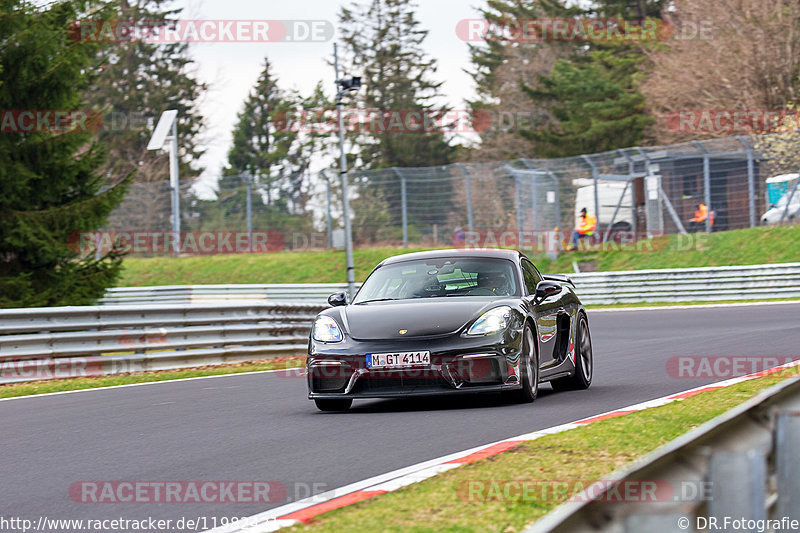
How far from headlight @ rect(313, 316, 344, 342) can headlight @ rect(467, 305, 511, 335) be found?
3.61ft

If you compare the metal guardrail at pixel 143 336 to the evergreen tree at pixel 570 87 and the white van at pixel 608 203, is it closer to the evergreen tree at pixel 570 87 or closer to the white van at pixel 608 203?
the white van at pixel 608 203

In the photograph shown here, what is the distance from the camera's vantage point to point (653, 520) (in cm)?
248

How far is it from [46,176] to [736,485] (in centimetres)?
1704

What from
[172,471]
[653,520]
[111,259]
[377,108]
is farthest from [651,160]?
[377,108]

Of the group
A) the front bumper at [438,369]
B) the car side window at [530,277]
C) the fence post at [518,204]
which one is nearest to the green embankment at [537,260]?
the fence post at [518,204]

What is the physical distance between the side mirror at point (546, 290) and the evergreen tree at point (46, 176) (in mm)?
10007

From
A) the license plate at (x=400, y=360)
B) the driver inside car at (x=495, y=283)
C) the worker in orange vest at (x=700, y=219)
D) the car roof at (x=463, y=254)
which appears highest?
the worker in orange vest at (x=700, y=219)

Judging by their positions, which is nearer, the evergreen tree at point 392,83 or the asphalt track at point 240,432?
the asphalt track at point 240,432

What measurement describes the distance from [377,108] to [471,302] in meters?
68.6

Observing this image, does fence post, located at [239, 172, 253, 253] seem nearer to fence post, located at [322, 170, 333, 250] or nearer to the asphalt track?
fence post, located at [322, 170, 333, 250]

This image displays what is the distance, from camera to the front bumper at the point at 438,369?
9023mm

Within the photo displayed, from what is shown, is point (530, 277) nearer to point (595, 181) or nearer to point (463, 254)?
point (463, 254)

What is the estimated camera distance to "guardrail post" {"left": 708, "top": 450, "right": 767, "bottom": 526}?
274 centimetres

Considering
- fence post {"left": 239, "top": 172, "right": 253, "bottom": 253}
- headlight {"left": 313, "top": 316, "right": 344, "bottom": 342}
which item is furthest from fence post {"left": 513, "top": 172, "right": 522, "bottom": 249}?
headlight {"left": 313, "top": 316, "right": 344, "bottom": 342}
